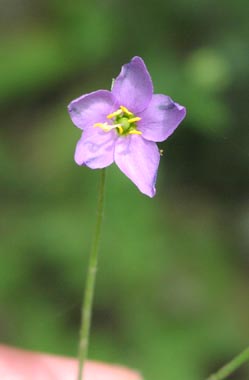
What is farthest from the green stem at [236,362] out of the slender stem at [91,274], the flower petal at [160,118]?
the flower petal at [160,118]

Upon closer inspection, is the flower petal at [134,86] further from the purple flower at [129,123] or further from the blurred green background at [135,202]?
the blurred green background at [135,202]

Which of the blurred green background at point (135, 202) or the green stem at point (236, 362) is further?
the blurred green background at point (135, 202)

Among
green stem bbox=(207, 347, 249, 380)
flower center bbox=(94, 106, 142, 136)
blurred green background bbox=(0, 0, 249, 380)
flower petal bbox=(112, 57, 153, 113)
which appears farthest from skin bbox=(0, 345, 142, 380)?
flower petal bbox=(112, 57, 153, 113)

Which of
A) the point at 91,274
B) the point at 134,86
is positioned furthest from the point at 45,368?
the point at 134,86

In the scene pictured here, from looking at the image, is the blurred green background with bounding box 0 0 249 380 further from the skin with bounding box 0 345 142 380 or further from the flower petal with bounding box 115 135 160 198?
the flower petal with bounding box 115 135 160 198

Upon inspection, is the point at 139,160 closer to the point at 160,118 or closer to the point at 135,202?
the point at 160,118

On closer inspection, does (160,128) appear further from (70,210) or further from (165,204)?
(165,204)
